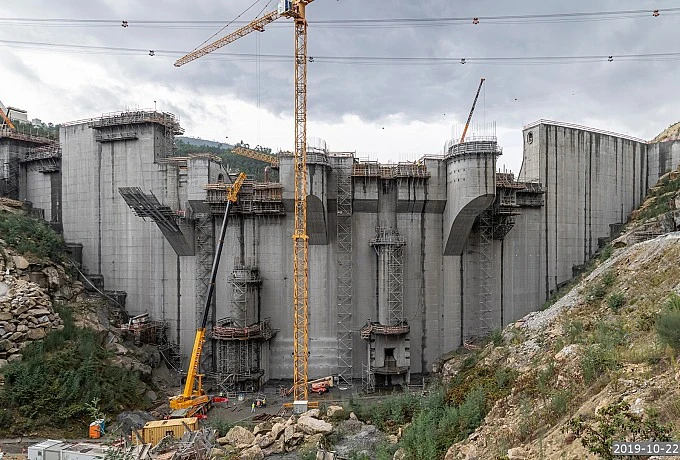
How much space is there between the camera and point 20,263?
26875mm

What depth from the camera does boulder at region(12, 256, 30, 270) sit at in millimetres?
26734

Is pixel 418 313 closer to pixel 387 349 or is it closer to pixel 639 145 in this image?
pixel 387 349

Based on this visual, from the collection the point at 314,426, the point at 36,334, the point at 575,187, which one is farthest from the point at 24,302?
the point at 575,187

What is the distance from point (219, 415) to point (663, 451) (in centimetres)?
2455

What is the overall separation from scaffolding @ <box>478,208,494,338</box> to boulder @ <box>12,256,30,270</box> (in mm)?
35068

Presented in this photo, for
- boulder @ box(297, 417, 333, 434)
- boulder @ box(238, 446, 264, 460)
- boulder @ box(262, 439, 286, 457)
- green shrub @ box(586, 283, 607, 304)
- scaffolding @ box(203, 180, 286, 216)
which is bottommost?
boulder @ box(262, 439, 286, 457)

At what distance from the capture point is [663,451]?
19.5 feet

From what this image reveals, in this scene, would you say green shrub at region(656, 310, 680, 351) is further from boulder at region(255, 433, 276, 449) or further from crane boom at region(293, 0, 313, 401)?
crane boom at region(293, 0, 313, 401)

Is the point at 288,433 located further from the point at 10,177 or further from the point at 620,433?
the point at 10,177

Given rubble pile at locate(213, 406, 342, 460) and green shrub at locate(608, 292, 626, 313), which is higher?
green shrub at locate(608, 292, 626, 313)

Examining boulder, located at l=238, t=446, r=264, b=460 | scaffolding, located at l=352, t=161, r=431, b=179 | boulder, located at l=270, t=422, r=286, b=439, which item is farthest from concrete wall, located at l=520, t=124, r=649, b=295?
boulder, located at l=238, t=446, r=264, b=460

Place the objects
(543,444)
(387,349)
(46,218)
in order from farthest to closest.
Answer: (46,218) < (387,349) < (543,444)

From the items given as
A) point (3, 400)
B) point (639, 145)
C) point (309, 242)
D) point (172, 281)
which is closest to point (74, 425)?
point (3, 400)

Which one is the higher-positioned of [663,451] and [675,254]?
[675,254]
